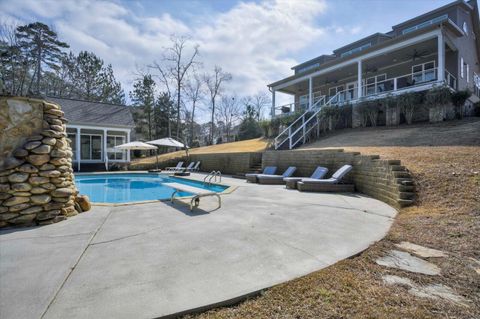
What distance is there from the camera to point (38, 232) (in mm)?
4211

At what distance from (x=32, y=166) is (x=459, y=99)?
57.1 feet

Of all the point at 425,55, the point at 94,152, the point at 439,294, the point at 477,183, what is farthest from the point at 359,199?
the point at 94,152

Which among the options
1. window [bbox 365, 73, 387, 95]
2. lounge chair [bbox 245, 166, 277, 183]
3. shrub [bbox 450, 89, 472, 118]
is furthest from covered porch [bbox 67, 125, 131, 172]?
shrub [bbox 450, 89, 472, 118]

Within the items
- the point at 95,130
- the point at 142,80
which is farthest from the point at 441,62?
the point at 142,80

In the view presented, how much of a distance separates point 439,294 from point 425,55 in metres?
19.2

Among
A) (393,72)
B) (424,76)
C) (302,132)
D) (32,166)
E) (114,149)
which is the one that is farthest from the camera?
(114,149)

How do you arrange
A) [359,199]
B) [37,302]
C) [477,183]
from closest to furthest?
[37,302]
[477,183]
[359,199]

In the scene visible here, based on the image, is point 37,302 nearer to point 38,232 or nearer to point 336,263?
point 38,232

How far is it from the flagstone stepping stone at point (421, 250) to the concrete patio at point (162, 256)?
387 mm

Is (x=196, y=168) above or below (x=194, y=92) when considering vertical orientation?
below

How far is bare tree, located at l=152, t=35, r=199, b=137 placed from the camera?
29297 millimetres

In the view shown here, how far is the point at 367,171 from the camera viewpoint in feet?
26.8

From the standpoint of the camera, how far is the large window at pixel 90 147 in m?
21.8

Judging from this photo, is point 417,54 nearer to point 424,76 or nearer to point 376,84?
point 424,76
